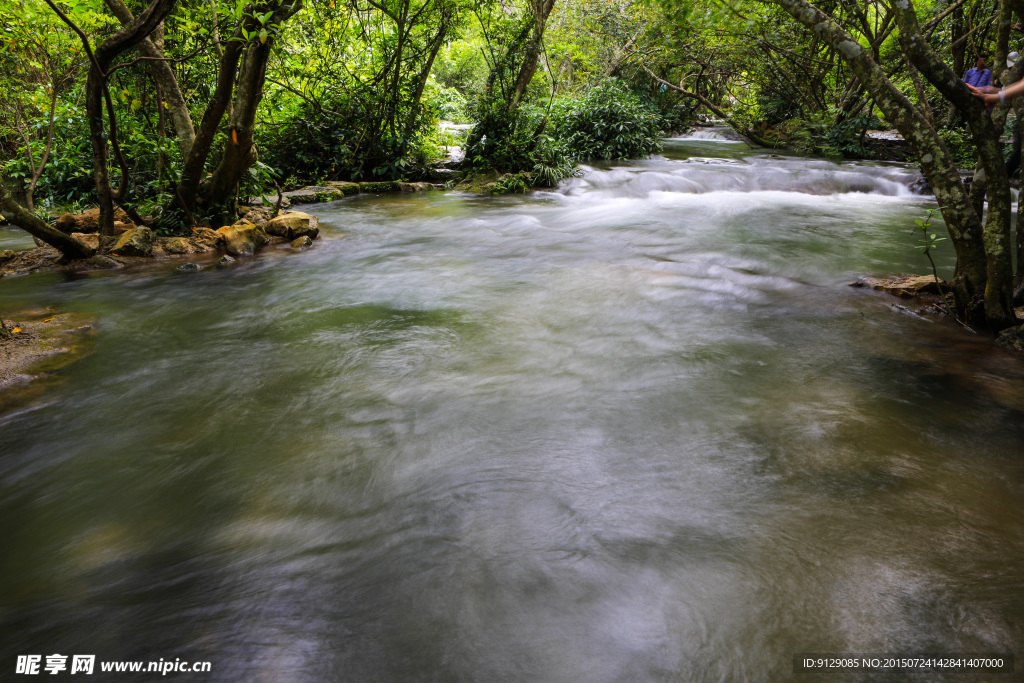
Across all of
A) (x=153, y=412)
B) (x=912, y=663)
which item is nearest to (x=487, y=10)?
(x=153, y=412)

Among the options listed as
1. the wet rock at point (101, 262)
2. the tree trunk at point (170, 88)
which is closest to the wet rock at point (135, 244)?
Answer: the wet rock at point (101, 262)

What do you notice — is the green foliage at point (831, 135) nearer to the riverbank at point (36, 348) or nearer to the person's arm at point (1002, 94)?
the person's arm at point (1002, 94)

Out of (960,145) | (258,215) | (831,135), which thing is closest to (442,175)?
(258,215)

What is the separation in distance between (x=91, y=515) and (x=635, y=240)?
6.73 m

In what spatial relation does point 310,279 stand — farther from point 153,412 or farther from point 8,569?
point 8,569

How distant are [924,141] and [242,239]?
23.0 ft

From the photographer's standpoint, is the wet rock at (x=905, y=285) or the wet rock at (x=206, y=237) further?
the wet rock at (x=206, y=237)

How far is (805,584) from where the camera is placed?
209cm

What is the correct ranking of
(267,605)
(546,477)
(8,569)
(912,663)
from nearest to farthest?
(912,663) → (267,605) → (8,569) → (546,477)

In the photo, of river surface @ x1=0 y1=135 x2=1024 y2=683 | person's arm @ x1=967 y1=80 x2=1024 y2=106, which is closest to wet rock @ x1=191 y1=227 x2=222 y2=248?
river surface @ x1=0 y1=135 x2=1024 y2=683

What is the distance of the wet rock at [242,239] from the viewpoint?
7074 millimetres

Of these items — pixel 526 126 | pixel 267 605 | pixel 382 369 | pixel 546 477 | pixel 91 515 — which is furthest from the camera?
pixel 526 126

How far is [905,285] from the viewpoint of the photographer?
207 inches

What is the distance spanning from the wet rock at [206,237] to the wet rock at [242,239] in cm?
9
